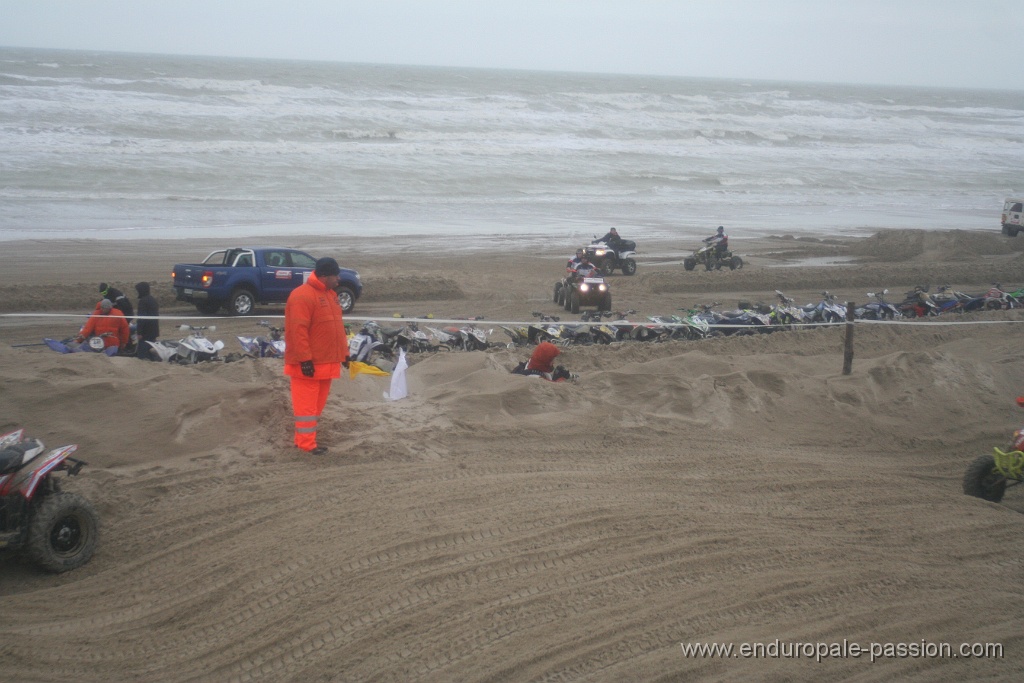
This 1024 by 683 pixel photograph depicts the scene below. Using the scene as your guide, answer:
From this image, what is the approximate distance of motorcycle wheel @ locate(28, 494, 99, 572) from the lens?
5191 mm

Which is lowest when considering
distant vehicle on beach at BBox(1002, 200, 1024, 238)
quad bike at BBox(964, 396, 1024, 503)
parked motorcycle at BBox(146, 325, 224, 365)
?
parked motorcycle at BBox(146, 325, 224, 365)

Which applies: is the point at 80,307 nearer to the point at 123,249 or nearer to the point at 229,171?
the point at 123,249

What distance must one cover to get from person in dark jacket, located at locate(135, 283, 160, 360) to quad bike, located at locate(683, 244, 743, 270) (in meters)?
14.7

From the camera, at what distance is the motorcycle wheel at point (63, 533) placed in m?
5.19

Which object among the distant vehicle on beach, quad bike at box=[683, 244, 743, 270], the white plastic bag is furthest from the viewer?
the distant vehicle on beach

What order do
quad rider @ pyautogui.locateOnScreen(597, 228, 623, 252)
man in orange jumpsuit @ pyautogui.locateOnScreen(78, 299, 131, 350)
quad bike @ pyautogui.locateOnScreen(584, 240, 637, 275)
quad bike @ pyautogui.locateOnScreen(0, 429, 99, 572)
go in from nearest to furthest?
quad bike @ pyautogui.locateOnScreen(0, 429, 99, 572) → man in orange jumpsuit @ pyautogui.locateOnScreen(78, 299, 131, 350) → quad bike @ pyautogui.locateOnScreen(584, 240, 637, 275) → quad rider @ pyautogui.locateOnScreen(597, 228, 623, 252)

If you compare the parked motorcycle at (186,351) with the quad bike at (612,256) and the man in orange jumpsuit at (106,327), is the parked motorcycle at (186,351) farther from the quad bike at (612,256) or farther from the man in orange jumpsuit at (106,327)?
the quad bike at (612,256)

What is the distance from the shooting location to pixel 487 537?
18.1 ft

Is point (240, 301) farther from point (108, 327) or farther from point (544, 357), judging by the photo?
point (544, 357)

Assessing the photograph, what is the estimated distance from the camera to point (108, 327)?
11.1 m

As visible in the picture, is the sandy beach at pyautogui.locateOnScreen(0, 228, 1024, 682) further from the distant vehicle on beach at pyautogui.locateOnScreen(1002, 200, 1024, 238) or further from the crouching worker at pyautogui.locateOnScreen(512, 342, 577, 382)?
the distant vehicle on beach at pyautogui.locateOnScreen(1002, 200, 1024, 238)

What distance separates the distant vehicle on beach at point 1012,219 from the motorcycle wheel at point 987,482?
2770 cm

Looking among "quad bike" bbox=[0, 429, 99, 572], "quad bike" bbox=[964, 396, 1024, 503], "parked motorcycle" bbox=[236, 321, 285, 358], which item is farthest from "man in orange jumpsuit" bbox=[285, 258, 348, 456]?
"quad bike" bbox=[964, 396, 1024, 503]

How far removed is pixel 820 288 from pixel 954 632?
17.3 metres
